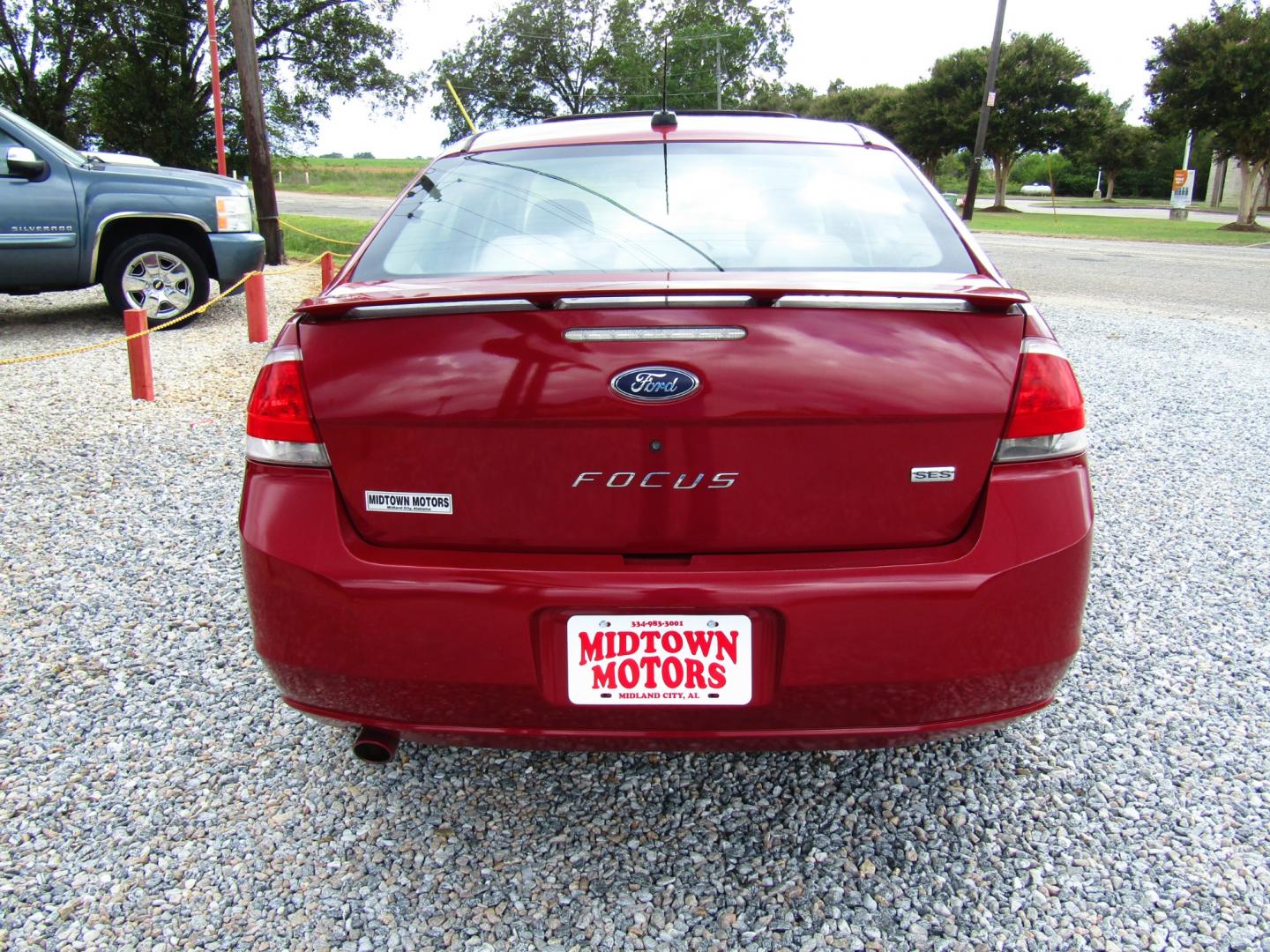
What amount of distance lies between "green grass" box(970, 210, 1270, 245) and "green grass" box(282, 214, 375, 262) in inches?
620

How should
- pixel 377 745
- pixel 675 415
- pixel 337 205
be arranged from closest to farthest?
pixel 675 415
pixel 377 745
pixel 337 205

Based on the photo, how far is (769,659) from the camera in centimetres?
172

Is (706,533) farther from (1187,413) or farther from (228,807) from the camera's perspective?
(1187,413)

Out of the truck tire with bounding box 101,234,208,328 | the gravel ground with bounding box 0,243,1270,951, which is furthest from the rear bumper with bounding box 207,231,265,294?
the gravel ground with bounding box 0,243,1270,951

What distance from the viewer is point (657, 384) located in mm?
1684

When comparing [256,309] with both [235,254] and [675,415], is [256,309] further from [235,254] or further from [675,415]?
[675,415]

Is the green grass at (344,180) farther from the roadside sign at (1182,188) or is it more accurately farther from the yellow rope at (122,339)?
the yellow rope at (122,339)

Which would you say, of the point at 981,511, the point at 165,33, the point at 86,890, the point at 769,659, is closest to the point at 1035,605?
the point at 981,511

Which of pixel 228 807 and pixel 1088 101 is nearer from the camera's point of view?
pixel 228 807

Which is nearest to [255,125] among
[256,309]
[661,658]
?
[256,309]

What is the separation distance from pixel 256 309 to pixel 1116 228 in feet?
86.7

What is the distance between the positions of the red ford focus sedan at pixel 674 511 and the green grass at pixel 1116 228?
24.2 metres

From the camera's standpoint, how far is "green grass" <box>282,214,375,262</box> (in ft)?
51.2

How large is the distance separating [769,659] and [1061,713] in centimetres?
135
